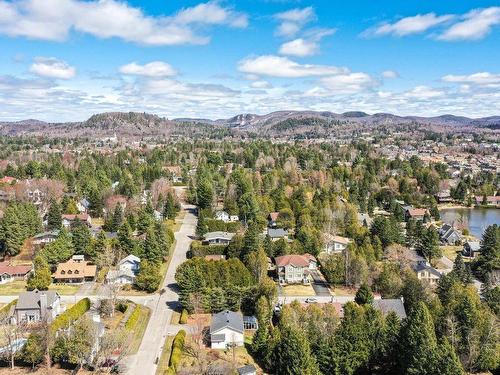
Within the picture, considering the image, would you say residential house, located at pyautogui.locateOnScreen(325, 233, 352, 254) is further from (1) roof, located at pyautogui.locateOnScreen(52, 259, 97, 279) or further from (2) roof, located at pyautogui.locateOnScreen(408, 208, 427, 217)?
(1) roof, located at pyautogui.locateOnScreen(52, 259, 97, 279)

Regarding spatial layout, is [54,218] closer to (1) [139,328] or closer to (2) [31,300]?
(2) [31,300]

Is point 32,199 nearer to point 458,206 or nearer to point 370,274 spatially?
point 370,274

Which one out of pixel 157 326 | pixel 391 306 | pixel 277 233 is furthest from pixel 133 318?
pixel 277 233

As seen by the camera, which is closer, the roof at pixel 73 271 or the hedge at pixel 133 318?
the hedge at pixel 133 318

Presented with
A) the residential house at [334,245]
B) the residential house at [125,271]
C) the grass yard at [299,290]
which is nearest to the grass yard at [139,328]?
the residential house at [125,271]

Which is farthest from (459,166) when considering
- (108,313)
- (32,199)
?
(108,313)

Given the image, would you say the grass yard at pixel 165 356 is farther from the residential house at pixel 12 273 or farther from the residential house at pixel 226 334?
the residential house at pixel 12 273

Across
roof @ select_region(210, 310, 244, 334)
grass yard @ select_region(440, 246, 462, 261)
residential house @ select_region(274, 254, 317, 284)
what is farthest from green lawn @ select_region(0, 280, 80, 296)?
grass yard @ select_region(440, 246, 462, 261)
